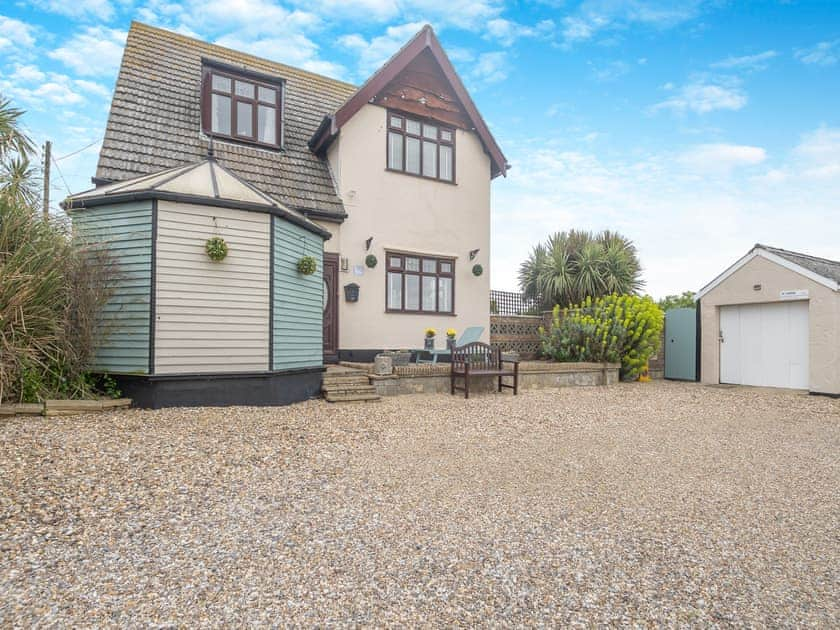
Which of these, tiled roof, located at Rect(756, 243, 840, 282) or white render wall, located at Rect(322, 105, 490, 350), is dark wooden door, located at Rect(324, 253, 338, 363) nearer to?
white render wall, located at Rect(322, 105, 490, 350)

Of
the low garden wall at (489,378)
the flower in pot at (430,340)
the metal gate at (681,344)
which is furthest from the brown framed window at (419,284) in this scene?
the metal gate at (681,344)

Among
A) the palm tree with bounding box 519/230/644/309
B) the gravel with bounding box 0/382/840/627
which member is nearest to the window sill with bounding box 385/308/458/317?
the palm tree with bounding box 519/230/644/309

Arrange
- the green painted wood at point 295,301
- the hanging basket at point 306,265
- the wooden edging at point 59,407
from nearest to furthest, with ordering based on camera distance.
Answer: the wooden edging at point 59,407
the green painted wood at point 295,301
the hanging basket at point 306,265

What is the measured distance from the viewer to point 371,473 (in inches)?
184

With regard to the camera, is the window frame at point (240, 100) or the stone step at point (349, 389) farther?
the window frame at point (240, 100)

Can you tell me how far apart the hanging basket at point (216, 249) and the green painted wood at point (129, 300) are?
0.78 meters

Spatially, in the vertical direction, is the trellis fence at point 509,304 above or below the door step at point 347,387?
above

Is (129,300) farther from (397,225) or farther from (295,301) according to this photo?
(397,225)

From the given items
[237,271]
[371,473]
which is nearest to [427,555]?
[371,473]

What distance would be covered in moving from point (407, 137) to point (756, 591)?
37.7 feet

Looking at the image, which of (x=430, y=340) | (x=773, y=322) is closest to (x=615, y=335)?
(x=773, y=322)

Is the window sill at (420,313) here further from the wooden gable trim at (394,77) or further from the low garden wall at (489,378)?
the wooden gable trim at (394,77)

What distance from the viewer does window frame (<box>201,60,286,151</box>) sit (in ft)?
34.8

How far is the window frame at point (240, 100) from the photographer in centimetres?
1061
